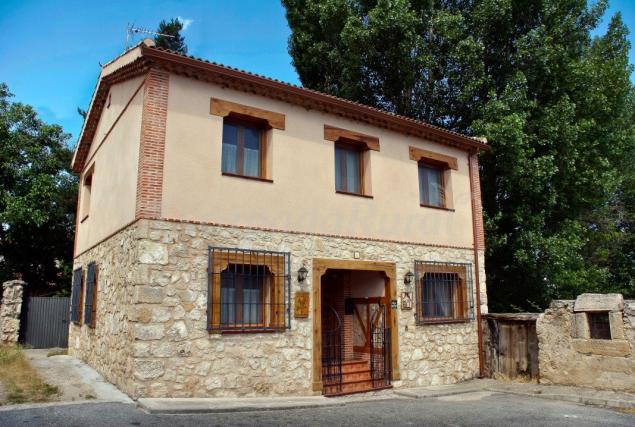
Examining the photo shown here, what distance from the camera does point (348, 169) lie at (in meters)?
11.1

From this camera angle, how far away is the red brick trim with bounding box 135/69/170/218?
8.24 metres

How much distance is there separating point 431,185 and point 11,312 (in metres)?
12.8

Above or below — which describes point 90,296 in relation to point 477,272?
below

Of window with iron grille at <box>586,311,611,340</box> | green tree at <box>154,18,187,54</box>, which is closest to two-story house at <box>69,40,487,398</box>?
window with iron grille at <box>586,311,611,340</box>

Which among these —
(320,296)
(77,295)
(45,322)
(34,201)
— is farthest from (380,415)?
(34,201)

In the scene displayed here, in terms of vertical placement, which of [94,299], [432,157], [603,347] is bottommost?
[603,347]

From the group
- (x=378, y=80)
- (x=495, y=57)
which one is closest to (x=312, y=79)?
(x=378, y=80)

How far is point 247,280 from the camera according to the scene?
30.1 feet

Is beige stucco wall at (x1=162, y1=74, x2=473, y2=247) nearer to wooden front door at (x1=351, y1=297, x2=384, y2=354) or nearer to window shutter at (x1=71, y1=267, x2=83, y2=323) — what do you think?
wooden front door at (x1=351, y1=297, x2=384, y2=354)

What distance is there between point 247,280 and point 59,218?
47.3 feet

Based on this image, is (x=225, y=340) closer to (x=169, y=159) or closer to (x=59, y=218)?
(x=169, y=159)

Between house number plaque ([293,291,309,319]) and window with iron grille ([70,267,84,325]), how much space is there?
6.46 metres

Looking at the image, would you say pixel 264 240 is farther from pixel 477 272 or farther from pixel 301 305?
pixel 477 272

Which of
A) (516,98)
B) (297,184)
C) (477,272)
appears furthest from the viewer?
(516,98)
